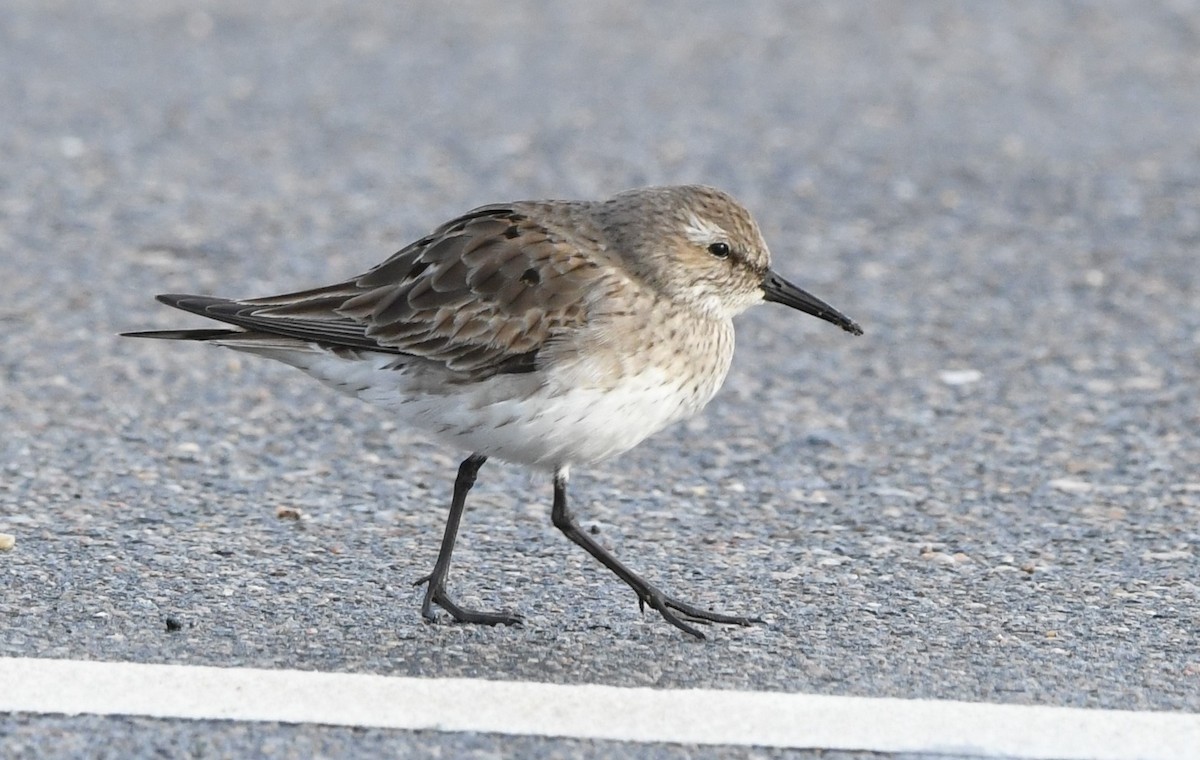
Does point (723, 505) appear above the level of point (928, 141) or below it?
below

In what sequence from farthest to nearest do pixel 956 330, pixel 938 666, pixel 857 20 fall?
1. pixel 857 20
2. pixel 956 330
3. pixel 938 666

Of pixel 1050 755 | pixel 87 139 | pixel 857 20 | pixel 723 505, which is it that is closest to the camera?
pixel 1050 755

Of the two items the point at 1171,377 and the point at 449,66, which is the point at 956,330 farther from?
the point at 449,66

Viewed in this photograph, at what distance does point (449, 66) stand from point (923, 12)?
3.63m

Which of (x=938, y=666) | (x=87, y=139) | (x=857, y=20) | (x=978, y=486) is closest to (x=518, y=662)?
(x=938, y=666)

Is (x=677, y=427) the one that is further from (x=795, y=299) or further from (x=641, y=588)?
(x=641, y=588)

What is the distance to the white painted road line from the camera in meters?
4.54

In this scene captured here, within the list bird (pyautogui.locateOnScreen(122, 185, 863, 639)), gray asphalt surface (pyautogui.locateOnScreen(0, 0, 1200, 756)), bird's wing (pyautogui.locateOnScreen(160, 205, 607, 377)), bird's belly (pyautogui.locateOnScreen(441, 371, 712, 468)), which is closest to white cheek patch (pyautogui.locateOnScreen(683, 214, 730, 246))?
bird (pyautogui.locateOnScreen(122, 185, 863, 639))

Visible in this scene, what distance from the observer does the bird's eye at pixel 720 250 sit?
230 inches

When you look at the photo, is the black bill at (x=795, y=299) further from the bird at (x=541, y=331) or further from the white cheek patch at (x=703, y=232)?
the white cheek patch at (x=703, y=232)

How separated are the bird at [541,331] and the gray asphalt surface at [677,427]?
46cm

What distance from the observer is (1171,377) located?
26.0 ft

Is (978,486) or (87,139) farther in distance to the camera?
(87,139)

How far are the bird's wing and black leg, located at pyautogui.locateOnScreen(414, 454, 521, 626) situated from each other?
35 centimetres
